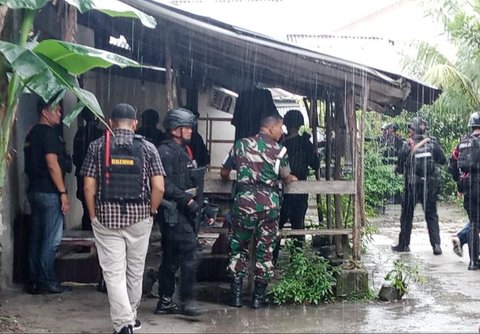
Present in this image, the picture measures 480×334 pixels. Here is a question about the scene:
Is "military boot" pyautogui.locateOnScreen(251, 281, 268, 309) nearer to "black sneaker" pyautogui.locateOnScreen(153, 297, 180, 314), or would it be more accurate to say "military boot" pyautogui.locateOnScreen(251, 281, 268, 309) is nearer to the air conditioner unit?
"black sneaker" pyautogui.locateOnScreen(153, 297, 180, 314)

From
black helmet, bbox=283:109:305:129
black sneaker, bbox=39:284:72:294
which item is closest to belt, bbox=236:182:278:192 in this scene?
black sneaker, bbox=39:284:72:294

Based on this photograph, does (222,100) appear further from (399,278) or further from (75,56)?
(75,56)

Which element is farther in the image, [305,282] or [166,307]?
[305,282]

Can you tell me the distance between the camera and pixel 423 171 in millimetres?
10234

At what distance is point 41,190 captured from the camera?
6953 millimetres

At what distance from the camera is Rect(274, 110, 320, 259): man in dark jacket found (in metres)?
8.88

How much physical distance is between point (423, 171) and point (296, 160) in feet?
7.84

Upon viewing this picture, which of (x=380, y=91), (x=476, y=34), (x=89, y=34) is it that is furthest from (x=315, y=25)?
(x=380, y=91)

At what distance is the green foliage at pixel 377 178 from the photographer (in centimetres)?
1539

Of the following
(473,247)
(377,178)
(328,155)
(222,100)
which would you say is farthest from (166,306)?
(377,178)

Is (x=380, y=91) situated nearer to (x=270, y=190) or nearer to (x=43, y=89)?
(x=270, y=190)

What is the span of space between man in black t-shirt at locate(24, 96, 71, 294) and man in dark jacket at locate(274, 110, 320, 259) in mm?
2997

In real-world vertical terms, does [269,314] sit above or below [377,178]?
below

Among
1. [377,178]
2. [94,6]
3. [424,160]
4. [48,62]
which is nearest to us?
[48,62]
